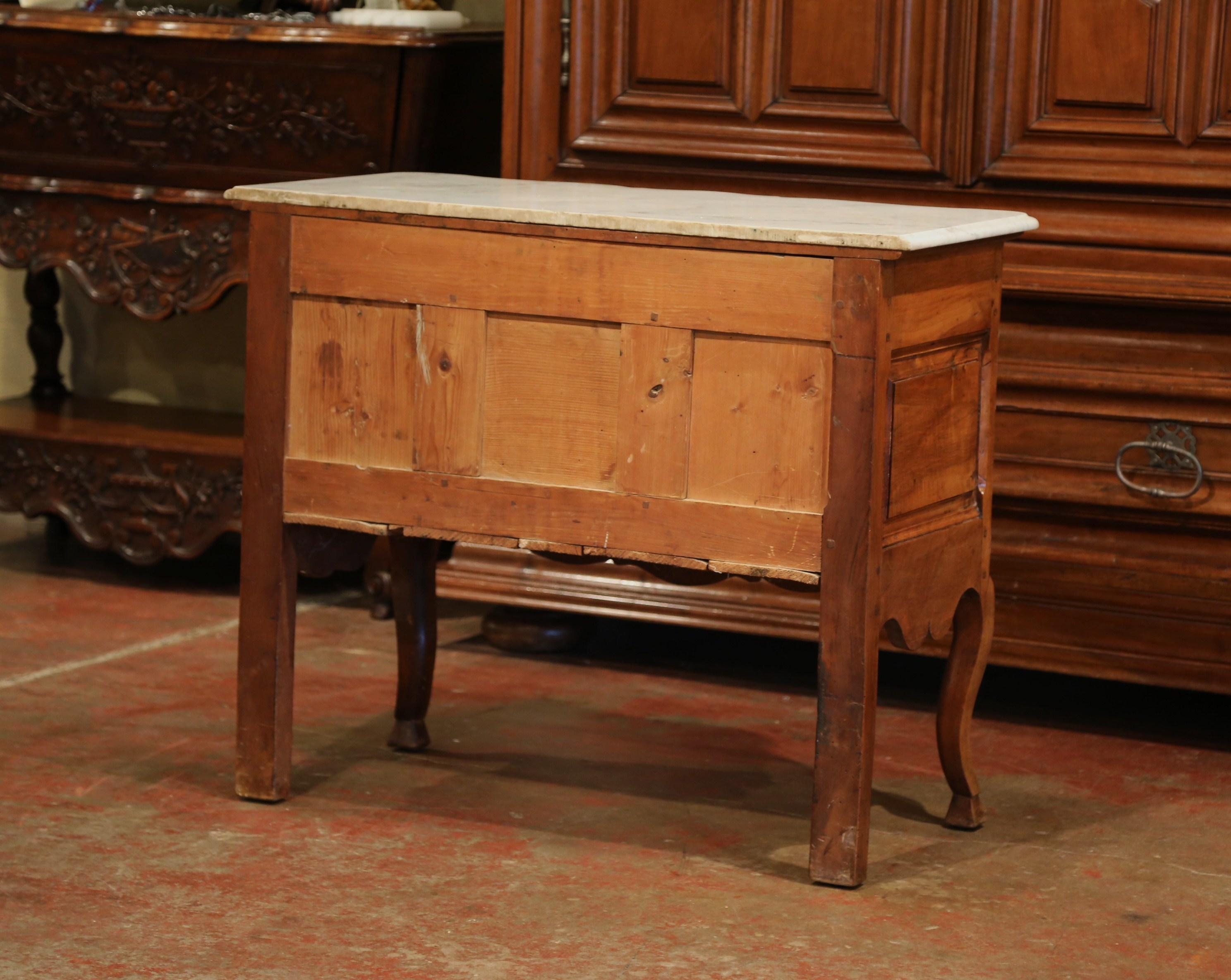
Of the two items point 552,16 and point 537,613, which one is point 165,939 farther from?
point 552,16

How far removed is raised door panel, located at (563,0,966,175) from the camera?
331 centimetres

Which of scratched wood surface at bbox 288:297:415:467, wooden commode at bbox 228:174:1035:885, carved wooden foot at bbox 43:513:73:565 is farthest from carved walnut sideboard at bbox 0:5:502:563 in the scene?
scratched wood surface at bbox 288:297:415:467

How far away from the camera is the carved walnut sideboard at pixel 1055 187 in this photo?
3.17 metres

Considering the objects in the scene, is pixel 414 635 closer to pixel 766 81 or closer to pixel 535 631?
pixel 535 631

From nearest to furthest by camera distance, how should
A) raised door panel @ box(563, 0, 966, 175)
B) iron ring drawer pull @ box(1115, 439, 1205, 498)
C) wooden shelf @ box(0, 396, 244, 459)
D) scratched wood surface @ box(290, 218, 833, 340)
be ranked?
1. scratched wood surface @ box(290, 218, 833, 340)
2. iron ring drawer pull @ box(1115, 439, 1205, 498)
3. raised door panel @ box(563, 0, 966, 175)
4. wooden shelf @ box(0, 396, 244, 459)

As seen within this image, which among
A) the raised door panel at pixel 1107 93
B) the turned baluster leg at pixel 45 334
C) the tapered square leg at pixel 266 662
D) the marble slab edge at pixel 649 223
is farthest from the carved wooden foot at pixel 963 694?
the turned baluster leg at pixel 45 334

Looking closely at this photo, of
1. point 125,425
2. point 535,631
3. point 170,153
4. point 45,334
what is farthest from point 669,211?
point 45,334

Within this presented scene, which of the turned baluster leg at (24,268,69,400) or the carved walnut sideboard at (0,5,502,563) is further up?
the carved walnut sideboard at (0,5,502,563)

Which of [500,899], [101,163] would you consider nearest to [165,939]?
[500,899]

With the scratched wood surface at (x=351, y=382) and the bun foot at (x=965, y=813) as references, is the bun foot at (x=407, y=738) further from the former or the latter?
the bun foot at (x=965, y=813)

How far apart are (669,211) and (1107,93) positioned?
979 mm

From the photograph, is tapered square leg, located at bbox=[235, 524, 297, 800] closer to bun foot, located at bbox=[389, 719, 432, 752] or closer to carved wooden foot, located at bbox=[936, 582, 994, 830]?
bun foot, located at bbox=[389, 719, 432, 752]

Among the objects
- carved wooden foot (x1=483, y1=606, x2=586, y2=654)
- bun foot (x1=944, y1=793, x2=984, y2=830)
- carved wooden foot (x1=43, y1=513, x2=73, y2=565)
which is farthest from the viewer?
carved wooden foot (x1=43, y1=513, x2=73, y2=565)

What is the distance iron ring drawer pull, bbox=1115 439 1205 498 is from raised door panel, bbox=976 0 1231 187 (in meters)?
0.43
